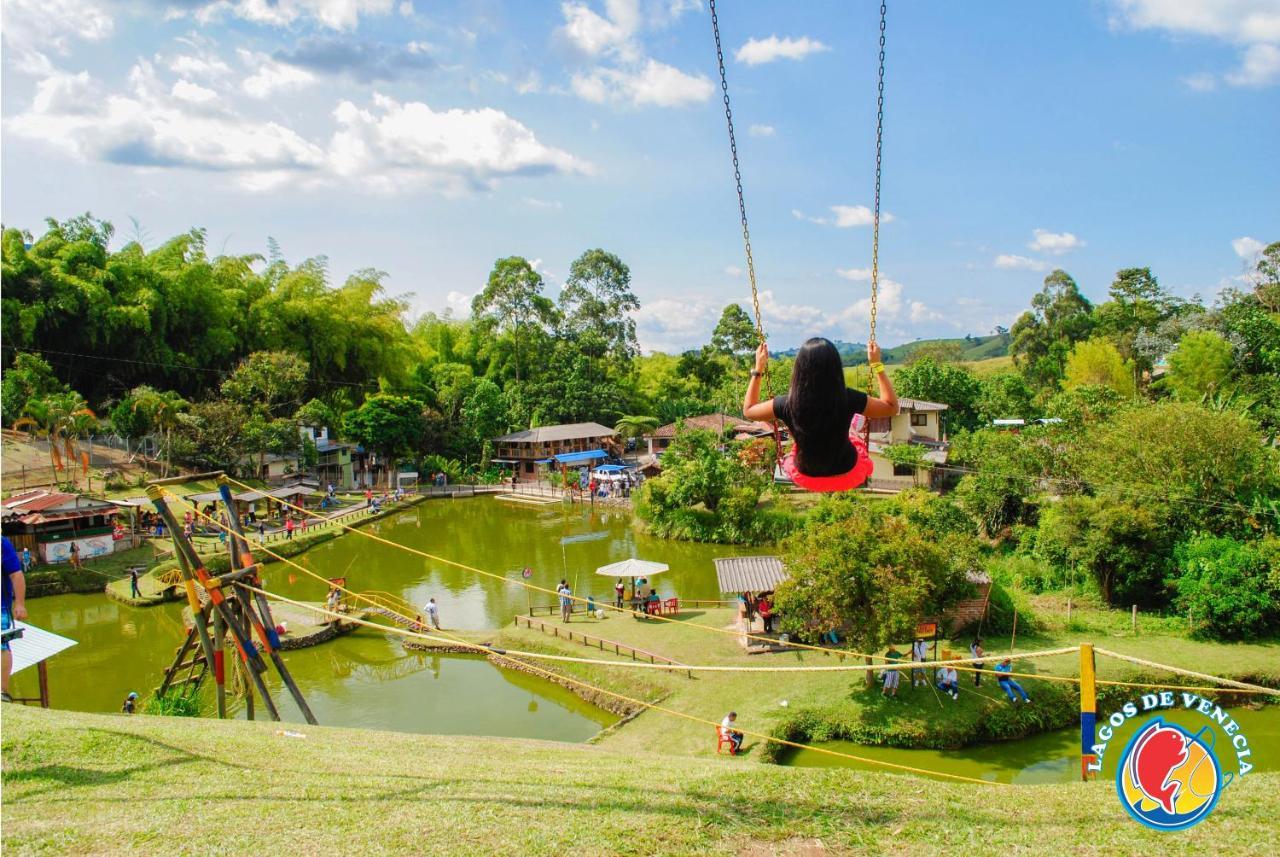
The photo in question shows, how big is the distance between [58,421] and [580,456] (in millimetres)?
21513

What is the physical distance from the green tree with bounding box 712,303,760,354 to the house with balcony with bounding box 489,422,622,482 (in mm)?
14651

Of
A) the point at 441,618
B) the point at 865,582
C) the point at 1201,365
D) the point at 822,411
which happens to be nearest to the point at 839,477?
the point at 822,411

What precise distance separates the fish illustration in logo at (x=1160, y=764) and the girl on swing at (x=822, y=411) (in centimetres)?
217

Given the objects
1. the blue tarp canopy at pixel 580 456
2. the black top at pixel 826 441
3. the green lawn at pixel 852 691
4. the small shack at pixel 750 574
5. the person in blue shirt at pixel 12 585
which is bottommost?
the green lawn at pixel 852 691

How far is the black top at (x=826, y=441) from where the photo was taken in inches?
194

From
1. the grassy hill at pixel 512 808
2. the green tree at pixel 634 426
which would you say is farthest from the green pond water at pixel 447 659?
the green tree at pixel 634 426

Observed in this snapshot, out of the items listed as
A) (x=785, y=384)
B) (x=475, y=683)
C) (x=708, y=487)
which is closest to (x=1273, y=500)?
(x=708, y=487)

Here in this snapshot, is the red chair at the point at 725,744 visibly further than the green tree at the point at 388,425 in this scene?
No

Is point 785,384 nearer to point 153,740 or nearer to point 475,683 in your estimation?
point 475,683

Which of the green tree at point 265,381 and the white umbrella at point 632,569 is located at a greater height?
the green tree at point 265,381

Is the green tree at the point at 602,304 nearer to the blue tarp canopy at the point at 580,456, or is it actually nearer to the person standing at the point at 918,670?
the blue tarp canopy at the point at 580,456

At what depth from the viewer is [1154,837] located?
195 inches

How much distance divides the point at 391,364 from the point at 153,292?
12.9 meters

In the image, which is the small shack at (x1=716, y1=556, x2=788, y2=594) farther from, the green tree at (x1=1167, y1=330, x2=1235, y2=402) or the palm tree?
the green tree at (x1=1167, y1=330, x2=1235, y2=402)
